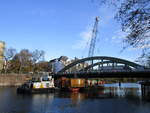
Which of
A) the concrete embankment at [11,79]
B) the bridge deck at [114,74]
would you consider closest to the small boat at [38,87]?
the bridge deck at [114,74]

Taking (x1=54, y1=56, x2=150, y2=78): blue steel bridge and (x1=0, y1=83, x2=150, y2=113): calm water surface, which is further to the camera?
(x1=54, y1=56, x2=150, y2=78): blue steel bridge

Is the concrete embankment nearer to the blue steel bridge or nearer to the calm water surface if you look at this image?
the blue steel bridge

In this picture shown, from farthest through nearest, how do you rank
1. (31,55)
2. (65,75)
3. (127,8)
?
(31,55)
(65,75)
(127,8)

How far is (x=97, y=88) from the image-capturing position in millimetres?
88812

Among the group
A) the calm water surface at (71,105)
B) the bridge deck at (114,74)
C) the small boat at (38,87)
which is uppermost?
the bridge deck at (114,74)

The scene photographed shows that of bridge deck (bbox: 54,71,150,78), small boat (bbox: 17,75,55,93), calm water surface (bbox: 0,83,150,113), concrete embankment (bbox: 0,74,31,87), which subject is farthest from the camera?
concrete embankment (bbox: 0,74,31,87)

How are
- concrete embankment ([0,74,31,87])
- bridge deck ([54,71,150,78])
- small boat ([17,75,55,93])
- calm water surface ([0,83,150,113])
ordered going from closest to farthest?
1. calm water surface ([0,83,150,113])
2. small boat ([17,75,55,93])
3. bridge deck ([54,71,150,78])
4. concrete embankment ([0,74,31,87])

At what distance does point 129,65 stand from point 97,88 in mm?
39708

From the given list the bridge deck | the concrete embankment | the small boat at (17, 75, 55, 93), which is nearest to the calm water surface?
the small boat at (17, 75, 55, 93)

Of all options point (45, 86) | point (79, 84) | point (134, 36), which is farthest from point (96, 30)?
point (134, 36)

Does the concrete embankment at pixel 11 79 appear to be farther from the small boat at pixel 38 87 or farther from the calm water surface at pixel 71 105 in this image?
the calm water surface at pixel 71 105

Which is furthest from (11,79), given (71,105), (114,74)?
(71,105)

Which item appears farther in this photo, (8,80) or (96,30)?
(96,30)

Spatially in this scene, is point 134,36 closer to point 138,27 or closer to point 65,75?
point 138,27
